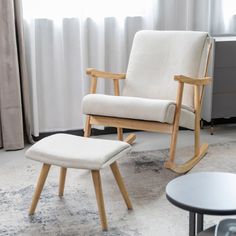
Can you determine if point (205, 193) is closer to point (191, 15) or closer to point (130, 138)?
point (130, 138)

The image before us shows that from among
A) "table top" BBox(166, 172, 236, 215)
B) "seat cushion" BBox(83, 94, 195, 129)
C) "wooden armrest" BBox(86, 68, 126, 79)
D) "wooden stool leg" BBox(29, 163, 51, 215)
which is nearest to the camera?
"table top" BBox(166, 172, 236, 215)

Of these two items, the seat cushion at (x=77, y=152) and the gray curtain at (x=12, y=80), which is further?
the gray curtain at (x=12, y=80)

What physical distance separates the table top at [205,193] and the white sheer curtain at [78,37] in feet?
6.84

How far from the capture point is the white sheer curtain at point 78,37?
3781 millimetres

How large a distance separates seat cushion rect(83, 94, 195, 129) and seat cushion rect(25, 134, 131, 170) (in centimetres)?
48

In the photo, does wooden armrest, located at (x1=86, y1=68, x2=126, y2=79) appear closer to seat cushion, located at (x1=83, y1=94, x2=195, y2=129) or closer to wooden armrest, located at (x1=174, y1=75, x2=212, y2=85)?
seat cushion, located at (x1=83, y1=94, x2=195, y2=129)

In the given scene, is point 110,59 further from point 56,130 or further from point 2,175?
point 2,175

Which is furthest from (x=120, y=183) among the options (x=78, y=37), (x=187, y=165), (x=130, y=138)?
(x=78, y=37)

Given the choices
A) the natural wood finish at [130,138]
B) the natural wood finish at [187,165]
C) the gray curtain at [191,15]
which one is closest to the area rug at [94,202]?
the natural wood finish at [187,165]

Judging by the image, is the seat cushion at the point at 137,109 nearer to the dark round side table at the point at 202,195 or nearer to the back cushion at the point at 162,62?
the back cushion at the point at 162,62

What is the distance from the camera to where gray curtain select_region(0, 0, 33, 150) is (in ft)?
11.6

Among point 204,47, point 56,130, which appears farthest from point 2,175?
point 204,47

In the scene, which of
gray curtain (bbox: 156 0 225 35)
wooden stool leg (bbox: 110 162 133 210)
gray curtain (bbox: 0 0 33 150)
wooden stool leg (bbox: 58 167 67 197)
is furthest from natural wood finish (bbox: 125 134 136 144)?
wooden stool leg (bbox: 110 162 133 210)

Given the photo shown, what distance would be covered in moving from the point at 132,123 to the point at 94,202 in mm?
646
